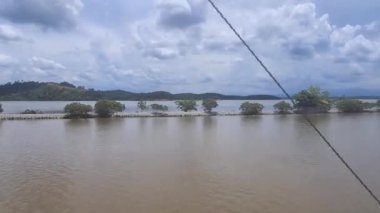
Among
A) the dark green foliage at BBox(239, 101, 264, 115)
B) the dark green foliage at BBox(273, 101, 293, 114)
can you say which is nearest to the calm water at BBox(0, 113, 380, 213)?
the dark green foliage at BBox(239, 101, 264, 115)

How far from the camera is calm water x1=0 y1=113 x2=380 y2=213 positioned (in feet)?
34.4

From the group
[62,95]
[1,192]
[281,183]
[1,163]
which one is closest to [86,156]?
[1,163]

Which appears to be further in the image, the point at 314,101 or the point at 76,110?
the point at 314,101

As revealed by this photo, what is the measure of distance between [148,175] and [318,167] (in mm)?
6401

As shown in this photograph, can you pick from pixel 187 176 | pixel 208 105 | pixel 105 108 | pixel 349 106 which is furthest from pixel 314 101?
pixel 187 176

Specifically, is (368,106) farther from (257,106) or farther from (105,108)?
(105,108)

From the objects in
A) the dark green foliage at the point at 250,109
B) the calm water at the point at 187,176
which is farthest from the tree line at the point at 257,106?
the calm water at the point at 187,176

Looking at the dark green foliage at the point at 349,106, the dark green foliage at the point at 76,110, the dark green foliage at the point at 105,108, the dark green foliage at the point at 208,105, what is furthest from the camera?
the dark green foliage at the point at 208,105

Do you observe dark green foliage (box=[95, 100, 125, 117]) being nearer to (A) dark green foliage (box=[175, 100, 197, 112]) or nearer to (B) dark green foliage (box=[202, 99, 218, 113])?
(A) dark green foliage (box=[175, 100, 197, 112])

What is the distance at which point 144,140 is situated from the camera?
24.9 metres

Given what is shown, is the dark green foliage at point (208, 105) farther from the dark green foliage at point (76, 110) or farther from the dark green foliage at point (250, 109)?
the dark green foliage at point (76, 110)

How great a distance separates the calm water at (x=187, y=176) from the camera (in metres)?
10.5

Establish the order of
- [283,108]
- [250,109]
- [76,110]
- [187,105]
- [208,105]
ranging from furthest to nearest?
[187,105], [208,105], [283,108], [250,109], [76,110]

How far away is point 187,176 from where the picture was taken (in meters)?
13.8
